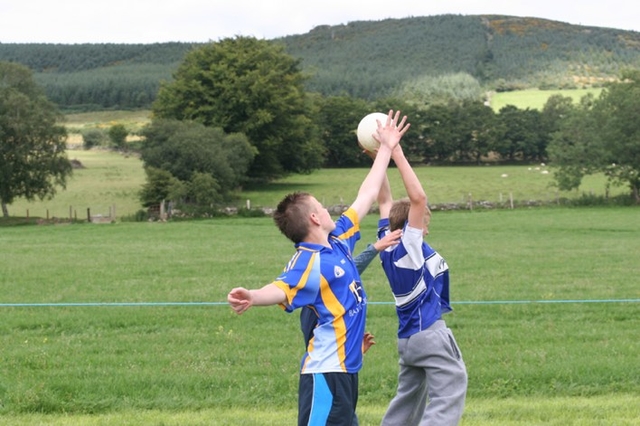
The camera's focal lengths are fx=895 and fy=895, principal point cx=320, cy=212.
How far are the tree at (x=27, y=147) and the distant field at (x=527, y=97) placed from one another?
93760 mm

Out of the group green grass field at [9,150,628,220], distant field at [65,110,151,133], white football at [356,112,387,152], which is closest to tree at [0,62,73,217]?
green grass field at [9,150,628,220]

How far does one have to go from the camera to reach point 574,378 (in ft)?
35.2

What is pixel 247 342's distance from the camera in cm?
1336

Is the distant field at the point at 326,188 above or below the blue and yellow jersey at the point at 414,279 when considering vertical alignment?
below

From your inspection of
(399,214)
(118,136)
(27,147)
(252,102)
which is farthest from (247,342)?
(118,136)

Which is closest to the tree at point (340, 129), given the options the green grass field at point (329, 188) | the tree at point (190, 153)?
the green grass field at point (329, 188)

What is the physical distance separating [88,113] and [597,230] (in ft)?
525

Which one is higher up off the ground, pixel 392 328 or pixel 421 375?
pixel 421 375

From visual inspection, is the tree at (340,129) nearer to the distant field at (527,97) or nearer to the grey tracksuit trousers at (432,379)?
the distant field at (527,97)

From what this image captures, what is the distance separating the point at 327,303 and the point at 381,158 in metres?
1.24

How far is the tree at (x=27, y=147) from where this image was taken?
59.7 m

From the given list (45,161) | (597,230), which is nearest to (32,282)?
(597,230)

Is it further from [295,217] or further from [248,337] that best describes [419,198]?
[248,337]

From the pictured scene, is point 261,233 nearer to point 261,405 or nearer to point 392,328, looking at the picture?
point 392,328
